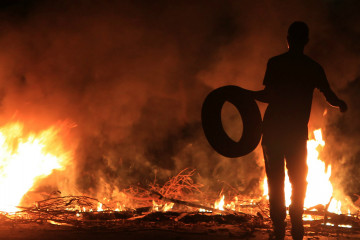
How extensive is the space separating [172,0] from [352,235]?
7574 millimetres

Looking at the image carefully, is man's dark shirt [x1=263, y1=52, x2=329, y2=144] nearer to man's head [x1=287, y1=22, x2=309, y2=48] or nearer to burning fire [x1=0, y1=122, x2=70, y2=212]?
man's head [x1=287, y1=22, x2=309, y2=48]

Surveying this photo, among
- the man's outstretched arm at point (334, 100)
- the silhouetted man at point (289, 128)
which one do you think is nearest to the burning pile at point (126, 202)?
the silhouetted man at point (289, 128)

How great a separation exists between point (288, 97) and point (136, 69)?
653 cm

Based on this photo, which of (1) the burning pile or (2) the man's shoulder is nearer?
(2) the man's shoulder

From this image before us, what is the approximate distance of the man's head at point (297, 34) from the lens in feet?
12.9

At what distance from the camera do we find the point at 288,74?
3918mm

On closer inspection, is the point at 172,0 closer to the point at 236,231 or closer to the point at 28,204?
the point at 28,204

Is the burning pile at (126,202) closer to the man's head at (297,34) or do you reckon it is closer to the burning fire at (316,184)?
the burning fire at (316,184)

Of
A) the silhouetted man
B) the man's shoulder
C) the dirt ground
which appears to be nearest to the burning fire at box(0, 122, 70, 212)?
the dirt ground

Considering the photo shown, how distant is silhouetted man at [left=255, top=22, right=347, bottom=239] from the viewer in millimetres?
3877

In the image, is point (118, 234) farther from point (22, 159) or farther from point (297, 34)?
point (22, 159)

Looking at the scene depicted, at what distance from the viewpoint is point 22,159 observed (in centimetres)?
752

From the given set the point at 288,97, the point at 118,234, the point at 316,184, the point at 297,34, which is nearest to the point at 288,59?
the point at 297,34

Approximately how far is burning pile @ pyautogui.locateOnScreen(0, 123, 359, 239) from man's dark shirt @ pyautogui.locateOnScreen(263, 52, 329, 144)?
1.69m
